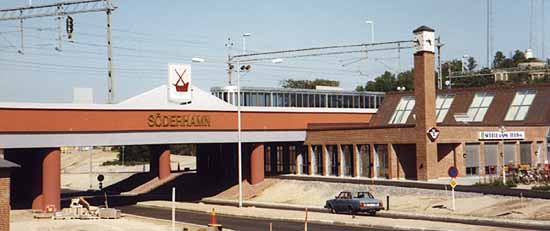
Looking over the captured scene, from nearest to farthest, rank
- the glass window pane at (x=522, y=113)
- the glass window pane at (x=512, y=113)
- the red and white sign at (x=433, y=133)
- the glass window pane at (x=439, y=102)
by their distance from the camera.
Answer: the red and white sign at (x=433, y=133)
the glass window pane at (x=522, y=113)
the glass window pane at (x=512, y=113)
the glass window pane at (x=439, y=102)

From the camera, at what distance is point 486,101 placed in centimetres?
6950

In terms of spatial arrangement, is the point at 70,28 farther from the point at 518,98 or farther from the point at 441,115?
the point at 518,98

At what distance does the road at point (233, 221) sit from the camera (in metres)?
36.2

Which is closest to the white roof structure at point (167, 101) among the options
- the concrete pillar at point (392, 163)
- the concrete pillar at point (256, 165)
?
the concrete pillar at point (256, 165)

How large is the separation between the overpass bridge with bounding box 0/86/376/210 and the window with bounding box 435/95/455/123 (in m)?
7.59

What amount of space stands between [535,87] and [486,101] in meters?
4.87

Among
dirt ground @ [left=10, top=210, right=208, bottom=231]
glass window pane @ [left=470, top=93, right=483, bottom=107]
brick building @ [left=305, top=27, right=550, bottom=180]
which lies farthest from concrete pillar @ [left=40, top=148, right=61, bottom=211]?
glass window pane @ [left=470, top=93, right=483, bottom=107]

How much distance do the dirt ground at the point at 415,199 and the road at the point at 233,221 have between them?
355 inches

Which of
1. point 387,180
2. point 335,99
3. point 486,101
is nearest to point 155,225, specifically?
point 387,180

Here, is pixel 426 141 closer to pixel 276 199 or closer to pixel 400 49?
pixel 400 49

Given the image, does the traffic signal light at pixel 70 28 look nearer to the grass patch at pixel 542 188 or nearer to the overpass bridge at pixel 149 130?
the overpass bridge at pixel 149 130

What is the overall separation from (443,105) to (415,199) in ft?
86.8

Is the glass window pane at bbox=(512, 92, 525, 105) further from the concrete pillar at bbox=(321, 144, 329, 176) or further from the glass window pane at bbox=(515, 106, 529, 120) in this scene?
the concrete pillar at bbox=(321, 144, 329, 176)

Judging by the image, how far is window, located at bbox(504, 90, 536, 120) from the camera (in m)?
66.1
